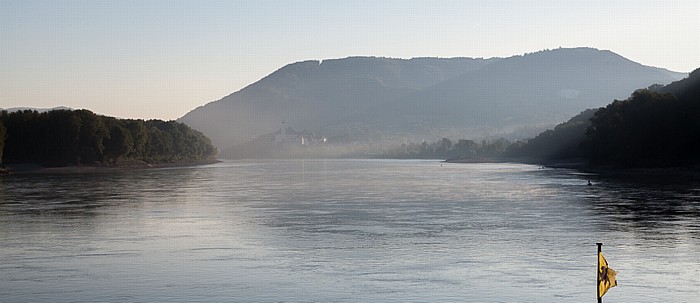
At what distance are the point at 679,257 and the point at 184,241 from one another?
2592 centimetres

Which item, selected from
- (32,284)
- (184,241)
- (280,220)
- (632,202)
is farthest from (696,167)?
(32,284)

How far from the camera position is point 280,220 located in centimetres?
6000

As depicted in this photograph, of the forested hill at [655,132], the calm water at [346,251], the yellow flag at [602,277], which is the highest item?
the forested hill at [655,132]

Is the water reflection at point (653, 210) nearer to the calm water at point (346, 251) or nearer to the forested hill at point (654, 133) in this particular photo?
the calm water at point (346, 251)

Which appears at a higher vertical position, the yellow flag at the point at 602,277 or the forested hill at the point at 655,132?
the forested hill at the point at 655,132

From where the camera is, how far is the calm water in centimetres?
3125

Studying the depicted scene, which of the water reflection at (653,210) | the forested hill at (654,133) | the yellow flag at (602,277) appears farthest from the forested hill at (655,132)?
the yellow flag at (602,277)

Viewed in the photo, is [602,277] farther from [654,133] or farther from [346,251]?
[654,133]

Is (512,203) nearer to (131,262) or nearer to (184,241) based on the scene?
(184,241)

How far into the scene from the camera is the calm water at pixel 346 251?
103ft

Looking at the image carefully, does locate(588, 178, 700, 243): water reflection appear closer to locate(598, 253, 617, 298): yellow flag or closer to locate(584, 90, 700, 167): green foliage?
locate(598, 253, 617, 298): yellow flag

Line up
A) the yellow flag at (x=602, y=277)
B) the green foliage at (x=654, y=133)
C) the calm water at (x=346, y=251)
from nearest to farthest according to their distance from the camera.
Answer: the yellow flag at (x=602, y=277), the calm water at (x=346, y=251), the green foliage at (x=654, y=133)

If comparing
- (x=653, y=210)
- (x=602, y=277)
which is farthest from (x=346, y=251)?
(x=653, y=210)

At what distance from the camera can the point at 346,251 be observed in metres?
42.1
